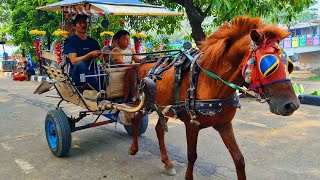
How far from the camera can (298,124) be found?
580 cm

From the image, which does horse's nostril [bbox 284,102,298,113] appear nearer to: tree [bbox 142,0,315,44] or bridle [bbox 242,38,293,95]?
bridle [bbox 242,38,293,95]

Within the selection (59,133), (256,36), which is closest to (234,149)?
(256,36)

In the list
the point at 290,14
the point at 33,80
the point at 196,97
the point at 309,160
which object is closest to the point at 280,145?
the point at 309,160

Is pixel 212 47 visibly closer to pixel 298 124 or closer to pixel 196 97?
pixel 196 97

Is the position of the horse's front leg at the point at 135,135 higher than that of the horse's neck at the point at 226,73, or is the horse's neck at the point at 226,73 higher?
the horse's neck at the point at 226,73

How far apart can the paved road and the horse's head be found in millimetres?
1653

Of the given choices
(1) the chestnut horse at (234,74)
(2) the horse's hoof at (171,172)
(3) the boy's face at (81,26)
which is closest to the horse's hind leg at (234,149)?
(1) the chestnut horse at (234,74)

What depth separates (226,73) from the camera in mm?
2738

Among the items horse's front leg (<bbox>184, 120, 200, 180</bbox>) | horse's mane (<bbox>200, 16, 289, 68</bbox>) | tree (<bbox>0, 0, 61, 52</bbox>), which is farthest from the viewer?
tree (<bbox>0, 0, 61, 52</bbox>)

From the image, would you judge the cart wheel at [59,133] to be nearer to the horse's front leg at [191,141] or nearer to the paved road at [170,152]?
the paved road at [170,152]

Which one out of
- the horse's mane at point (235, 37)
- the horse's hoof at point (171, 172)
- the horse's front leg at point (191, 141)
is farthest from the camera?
the horse's hoof at point (171, 172)

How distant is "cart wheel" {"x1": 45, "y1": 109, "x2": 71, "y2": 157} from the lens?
4.26 metres

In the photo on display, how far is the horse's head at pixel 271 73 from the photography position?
227cm

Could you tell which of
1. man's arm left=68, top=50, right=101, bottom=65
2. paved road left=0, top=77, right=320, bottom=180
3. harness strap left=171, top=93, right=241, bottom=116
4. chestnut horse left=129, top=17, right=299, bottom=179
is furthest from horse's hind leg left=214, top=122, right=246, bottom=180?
man's arm left=68, top=50, right=101, bottom=65
